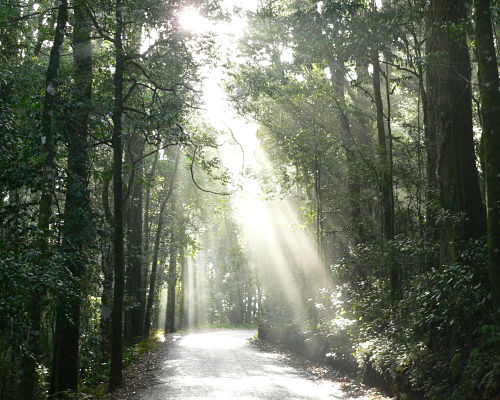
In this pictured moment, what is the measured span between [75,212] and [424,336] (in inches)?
377

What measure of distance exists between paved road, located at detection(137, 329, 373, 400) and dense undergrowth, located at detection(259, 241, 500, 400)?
122 centimetres

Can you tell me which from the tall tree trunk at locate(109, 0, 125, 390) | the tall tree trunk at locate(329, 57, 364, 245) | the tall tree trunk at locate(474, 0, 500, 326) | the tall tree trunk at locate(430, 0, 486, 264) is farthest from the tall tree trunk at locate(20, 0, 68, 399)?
the tall tree trunk at locate(329, 57, 364, 245)

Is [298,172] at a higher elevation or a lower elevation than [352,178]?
higher

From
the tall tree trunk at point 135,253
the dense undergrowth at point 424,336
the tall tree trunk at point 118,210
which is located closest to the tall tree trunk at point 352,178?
the dense undergrowth at point 424,336

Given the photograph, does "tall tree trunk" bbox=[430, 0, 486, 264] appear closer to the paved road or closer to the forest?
the forest

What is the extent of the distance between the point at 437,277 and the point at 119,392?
28.6ft

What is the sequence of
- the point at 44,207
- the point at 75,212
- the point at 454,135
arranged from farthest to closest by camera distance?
the point at 75,212 → the point at 44,207 → the point at 454,135

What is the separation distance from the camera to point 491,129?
24.2ft

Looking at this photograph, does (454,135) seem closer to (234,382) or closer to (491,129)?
(491,129)

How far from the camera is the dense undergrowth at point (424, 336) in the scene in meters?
7.67

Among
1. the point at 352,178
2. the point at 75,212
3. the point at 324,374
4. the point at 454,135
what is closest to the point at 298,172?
the point at 352,178

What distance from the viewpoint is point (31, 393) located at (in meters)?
11.1

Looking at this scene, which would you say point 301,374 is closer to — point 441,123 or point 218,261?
point 441,123

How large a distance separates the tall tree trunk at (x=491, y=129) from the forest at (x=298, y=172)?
0.07ft
